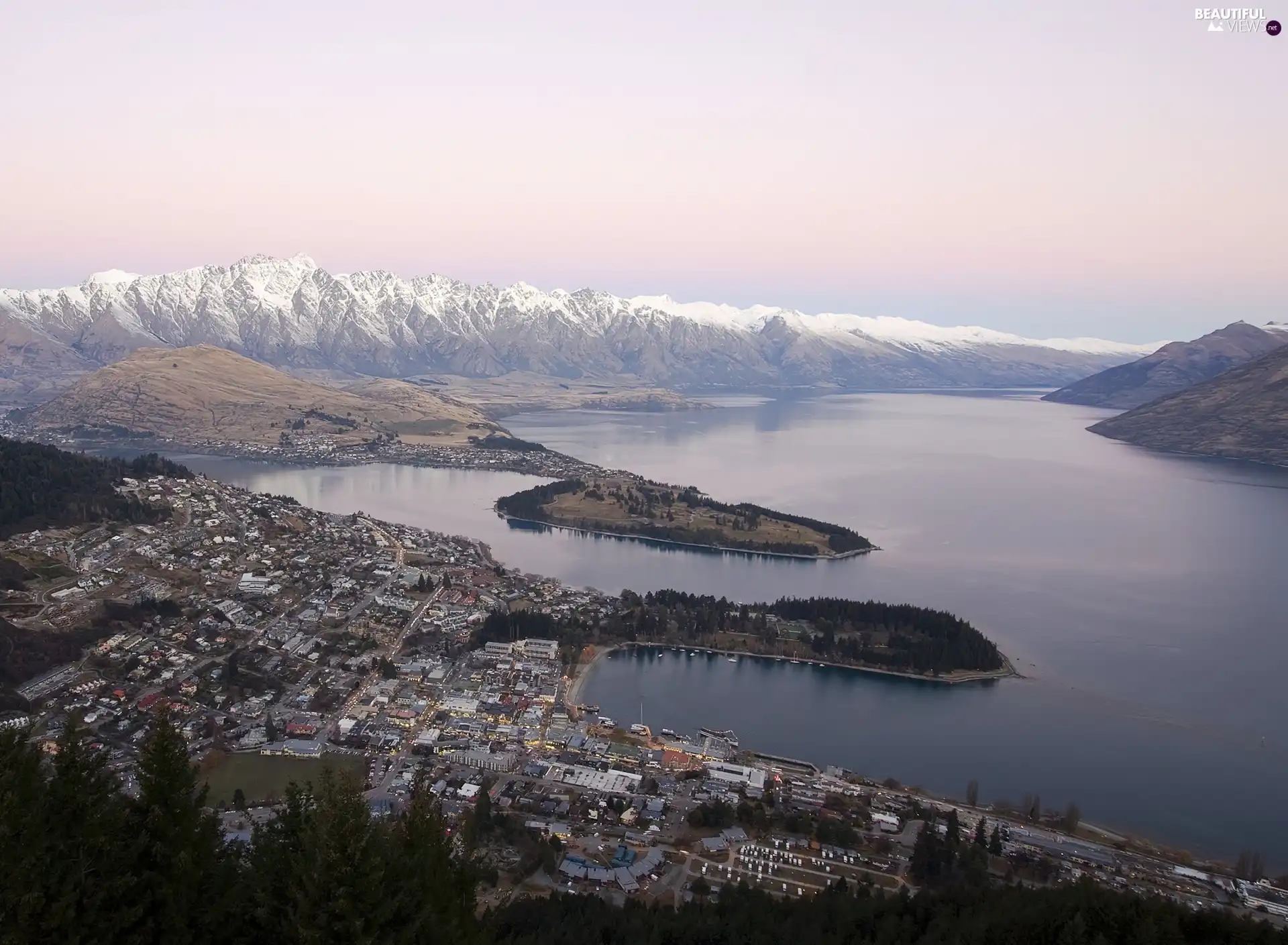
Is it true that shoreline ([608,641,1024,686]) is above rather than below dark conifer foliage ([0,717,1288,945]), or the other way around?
below

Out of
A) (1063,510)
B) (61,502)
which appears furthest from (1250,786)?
(61,502)

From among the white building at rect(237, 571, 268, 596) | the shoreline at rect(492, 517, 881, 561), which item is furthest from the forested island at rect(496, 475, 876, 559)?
the white building at rect(237, 571, 268, 596)

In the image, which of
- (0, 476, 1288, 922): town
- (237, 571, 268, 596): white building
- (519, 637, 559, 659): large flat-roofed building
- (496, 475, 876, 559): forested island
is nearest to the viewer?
(0, 476, 1288, 922): town

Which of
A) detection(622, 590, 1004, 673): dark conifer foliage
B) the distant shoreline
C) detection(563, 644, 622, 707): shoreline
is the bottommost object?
detection(563, 644, 622, 707): shoreline

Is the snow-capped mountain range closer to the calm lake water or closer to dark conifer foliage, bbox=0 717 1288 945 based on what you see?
the calm lake water

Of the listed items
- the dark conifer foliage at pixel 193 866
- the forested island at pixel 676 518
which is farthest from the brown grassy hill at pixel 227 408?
the dark conifer foliage at pixel 193 866

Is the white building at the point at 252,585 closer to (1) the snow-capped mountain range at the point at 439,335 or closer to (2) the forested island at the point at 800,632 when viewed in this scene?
(2) the forested island at the point at 800,632
